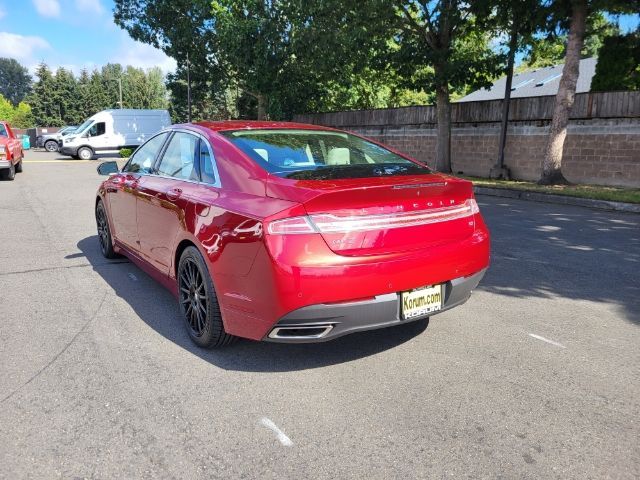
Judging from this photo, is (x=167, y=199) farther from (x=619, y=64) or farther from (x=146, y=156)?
(x=619, y=64)

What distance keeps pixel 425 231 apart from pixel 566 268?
10.5 feet

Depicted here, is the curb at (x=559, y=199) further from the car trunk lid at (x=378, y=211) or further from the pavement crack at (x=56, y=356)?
the pavement crack at (x=56, y=356)

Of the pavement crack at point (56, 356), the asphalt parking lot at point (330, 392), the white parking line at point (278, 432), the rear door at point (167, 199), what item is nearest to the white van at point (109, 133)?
the rear door at point (167, 199)

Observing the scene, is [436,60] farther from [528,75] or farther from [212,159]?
[528,75]

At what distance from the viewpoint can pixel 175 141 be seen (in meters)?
4.48

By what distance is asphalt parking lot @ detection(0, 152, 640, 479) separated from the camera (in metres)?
2.42

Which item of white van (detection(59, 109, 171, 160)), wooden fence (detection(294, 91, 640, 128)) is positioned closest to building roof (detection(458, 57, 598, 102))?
wooden fence (detection(294, 91, 640, 128))

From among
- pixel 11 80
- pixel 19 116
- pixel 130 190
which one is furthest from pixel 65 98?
pixel 11 80

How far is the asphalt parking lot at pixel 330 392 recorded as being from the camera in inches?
95.1

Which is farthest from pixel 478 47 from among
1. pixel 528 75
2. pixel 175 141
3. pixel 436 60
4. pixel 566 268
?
pixel 175 141

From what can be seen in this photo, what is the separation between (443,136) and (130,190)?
14.8m

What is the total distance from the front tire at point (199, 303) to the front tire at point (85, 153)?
88.8ft

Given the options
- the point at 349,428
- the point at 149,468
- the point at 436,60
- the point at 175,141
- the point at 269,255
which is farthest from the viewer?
the point at 436,60

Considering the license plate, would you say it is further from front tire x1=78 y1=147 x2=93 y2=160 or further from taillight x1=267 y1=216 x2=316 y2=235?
front tire x1=78 y1=147 x2=93 y2=160
